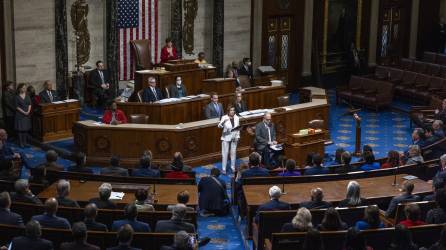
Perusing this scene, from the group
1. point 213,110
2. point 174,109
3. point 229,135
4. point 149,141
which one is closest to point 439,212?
point 229,135

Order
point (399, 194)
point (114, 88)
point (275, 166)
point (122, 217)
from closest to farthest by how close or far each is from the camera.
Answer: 1. point (122, 217)
2. point (399, 194)
3. point (275, 166)
4. point (114, 88)

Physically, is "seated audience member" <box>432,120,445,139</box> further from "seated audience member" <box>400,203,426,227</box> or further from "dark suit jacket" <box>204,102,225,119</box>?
"seated audience member" <box>400,203,426,227</box>

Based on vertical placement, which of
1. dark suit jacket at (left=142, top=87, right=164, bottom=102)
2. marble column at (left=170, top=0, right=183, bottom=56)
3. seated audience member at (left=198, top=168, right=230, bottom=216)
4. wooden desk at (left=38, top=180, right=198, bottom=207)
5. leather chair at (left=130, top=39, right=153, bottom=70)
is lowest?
seated audience member at (left=198, top=168, right=230, bottom=216)

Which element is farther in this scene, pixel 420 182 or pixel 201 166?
pixel 201 166

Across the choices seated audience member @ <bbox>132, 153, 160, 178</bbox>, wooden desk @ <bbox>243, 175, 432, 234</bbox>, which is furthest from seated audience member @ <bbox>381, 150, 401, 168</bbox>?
seated audience member @ <bbox>132, 153, 160, 178</bbox>

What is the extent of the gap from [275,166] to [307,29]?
33.9 ft

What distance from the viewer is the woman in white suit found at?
17.4m

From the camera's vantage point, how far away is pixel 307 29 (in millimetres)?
26484

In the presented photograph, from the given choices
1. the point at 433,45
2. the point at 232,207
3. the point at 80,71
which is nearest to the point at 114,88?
the point at 80,71

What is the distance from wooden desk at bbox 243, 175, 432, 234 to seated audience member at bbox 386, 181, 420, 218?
717 mm

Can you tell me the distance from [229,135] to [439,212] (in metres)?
6.80

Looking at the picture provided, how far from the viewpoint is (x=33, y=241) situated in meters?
9.63

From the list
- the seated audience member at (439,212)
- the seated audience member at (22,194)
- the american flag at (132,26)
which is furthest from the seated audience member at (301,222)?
the american flag at (132,26)

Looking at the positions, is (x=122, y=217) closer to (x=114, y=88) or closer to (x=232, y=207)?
(x=232, y=207)
